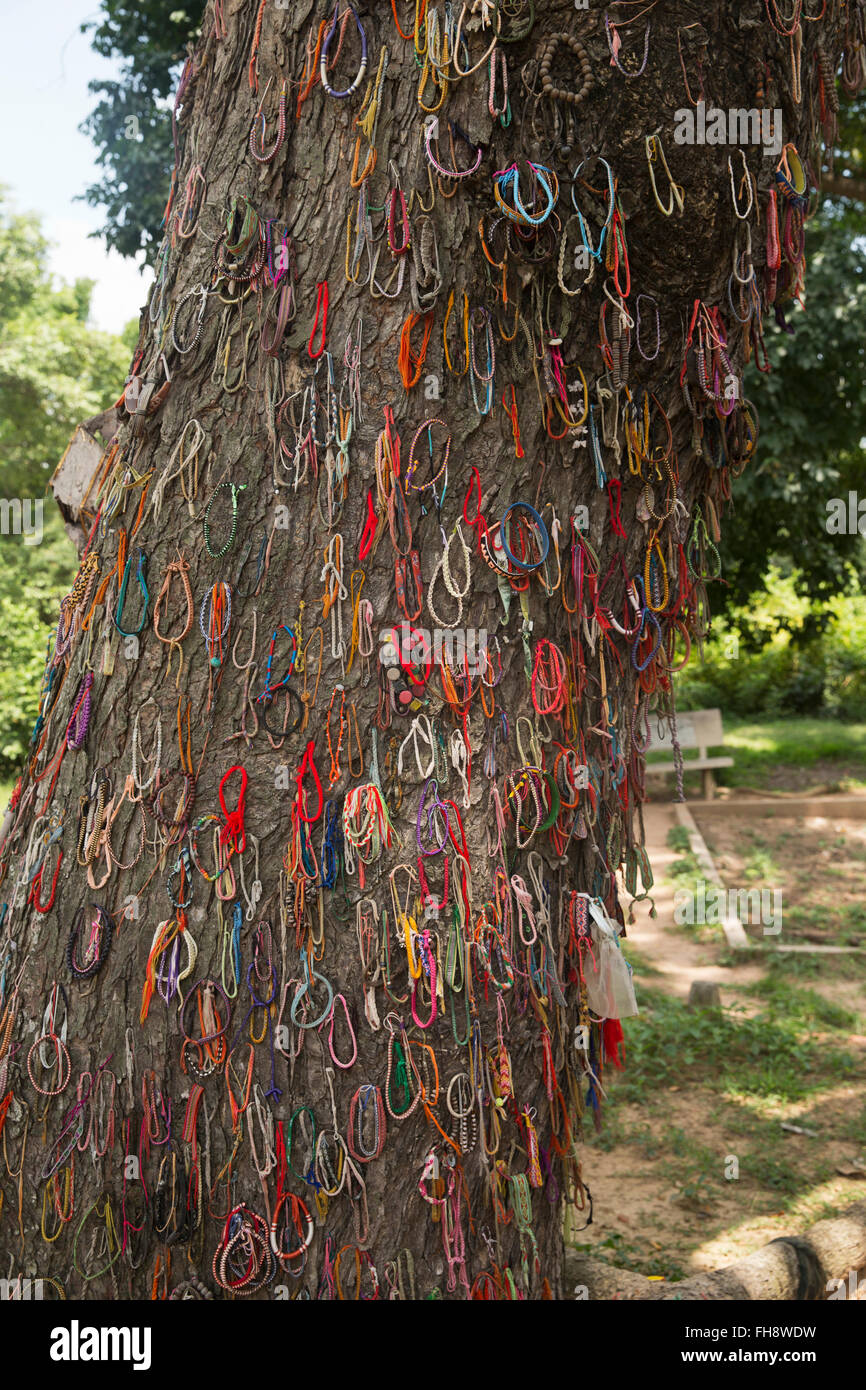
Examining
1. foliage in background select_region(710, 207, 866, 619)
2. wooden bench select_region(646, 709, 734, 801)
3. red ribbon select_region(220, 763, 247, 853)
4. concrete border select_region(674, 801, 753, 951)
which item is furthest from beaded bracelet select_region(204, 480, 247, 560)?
wooden bench select_region(646, 709, 734, 801)

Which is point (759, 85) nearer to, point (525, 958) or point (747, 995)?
point (525, 958)

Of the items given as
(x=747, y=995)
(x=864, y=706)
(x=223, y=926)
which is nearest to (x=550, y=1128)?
(x=223, y=926)

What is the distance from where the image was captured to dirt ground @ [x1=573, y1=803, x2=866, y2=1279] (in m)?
3.48

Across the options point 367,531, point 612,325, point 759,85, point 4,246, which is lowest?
point 367,531

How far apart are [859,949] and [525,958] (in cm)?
475

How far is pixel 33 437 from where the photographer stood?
597 inches

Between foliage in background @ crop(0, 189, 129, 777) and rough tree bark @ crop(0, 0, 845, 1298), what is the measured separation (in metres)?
10.7

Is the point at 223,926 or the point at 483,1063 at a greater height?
the point at 223,926

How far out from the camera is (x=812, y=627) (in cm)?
963

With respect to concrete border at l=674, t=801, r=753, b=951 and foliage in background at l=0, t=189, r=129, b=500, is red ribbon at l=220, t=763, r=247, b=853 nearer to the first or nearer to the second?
concrete border at l=674, t=801, r=753, b=951

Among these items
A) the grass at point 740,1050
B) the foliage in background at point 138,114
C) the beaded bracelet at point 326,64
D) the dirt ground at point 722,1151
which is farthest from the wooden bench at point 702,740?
the beaded bracelet at point 326,64

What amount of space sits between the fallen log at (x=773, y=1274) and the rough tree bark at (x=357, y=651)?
0.53m

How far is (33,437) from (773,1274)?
15.3m

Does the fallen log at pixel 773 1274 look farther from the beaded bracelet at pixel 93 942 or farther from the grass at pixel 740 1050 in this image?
the grass at pixel 740 1050
